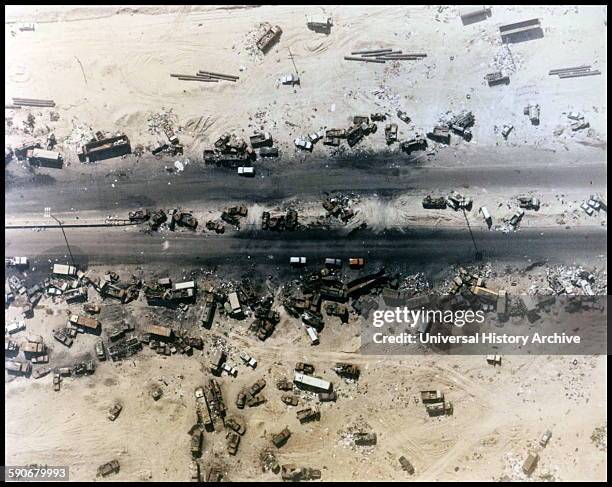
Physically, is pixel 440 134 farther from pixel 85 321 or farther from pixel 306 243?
pixel 85 321

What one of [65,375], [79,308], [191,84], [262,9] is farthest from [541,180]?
Result: [65,375]

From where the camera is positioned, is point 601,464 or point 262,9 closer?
point 601,464

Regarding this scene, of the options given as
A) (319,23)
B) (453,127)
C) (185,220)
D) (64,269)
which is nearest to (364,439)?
(185,220)

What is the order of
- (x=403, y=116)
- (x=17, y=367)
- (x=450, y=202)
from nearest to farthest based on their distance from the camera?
1. (x=17, y=367)
2. (x=450, y=202)
3. (x=403, y=116)

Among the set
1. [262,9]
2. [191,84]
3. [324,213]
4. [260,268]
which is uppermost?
[262,9]

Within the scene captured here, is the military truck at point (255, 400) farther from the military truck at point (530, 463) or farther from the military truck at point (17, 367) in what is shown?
the military truck at point (530, 463)

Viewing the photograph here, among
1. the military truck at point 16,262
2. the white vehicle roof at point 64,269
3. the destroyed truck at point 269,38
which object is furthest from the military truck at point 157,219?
the destroyed truck at point 269,38

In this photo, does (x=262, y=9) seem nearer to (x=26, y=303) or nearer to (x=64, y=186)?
(x=64, y=186)
